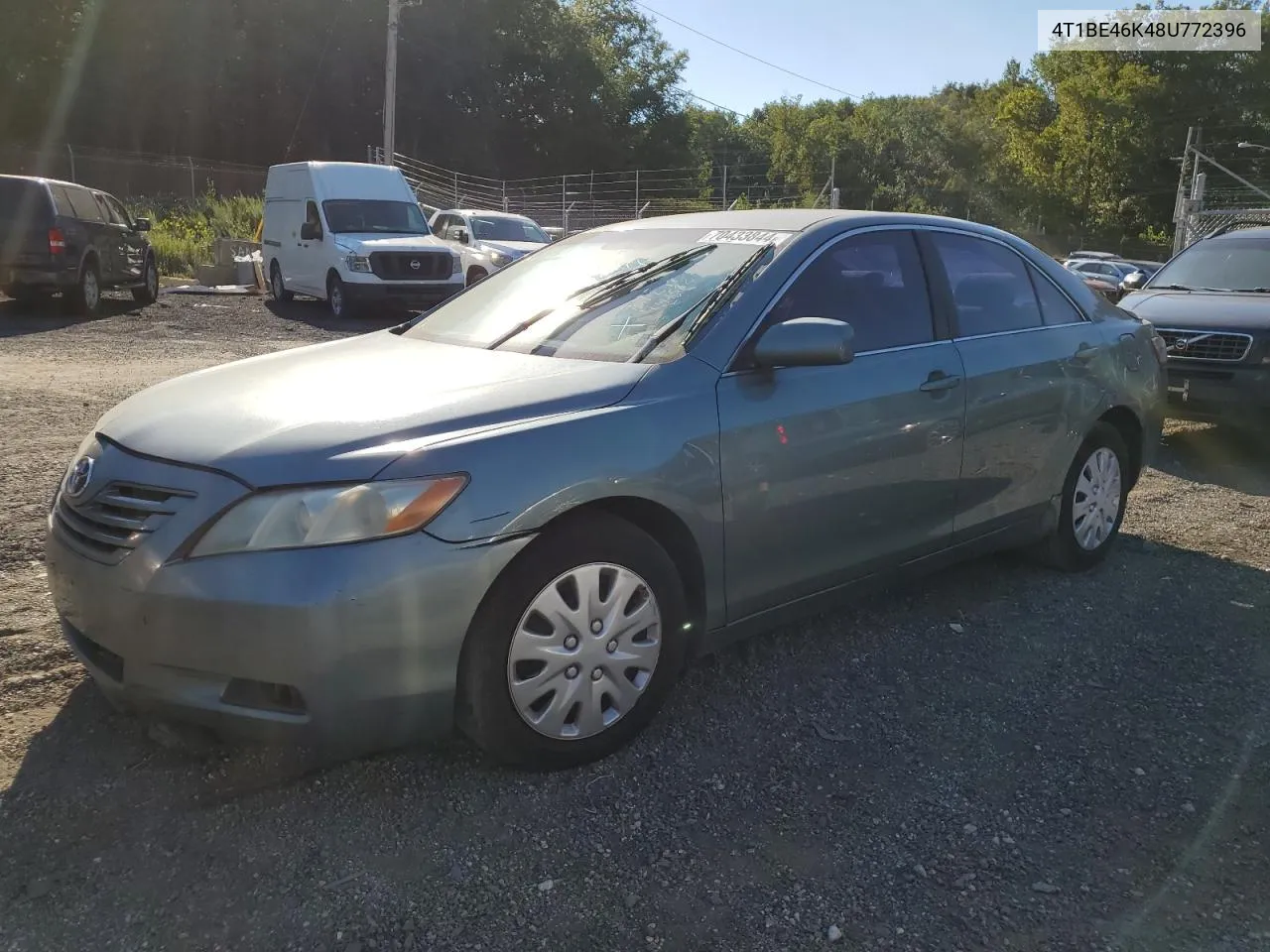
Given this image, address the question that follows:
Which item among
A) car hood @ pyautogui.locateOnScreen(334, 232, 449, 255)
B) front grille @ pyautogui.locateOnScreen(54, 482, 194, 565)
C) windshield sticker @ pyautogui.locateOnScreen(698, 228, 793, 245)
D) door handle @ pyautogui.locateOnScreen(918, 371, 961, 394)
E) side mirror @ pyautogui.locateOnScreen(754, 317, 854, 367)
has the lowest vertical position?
front grille @ pyautogui.locateOnScreen(54, 482, 194, 565)

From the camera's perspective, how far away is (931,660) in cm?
389

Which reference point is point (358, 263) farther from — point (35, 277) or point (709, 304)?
point (709, 304)

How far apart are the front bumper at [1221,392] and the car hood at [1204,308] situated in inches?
Result: 12.8

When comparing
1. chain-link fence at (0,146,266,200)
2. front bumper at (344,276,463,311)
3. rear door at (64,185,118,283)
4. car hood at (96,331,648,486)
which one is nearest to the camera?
car hood at (96,331,648,486)

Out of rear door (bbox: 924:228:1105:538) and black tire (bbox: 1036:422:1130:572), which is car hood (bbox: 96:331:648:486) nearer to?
rear door (bbox: 924:228:1105:538)

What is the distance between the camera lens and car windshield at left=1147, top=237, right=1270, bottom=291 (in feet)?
28.0

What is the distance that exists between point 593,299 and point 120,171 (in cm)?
3271

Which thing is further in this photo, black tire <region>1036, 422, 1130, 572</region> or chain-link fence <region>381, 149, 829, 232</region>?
chain-link fence <region>381, 149, 829, 232</region>

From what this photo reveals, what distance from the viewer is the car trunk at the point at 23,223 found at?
1306cm

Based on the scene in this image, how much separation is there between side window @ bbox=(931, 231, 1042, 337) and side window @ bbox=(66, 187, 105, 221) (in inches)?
523

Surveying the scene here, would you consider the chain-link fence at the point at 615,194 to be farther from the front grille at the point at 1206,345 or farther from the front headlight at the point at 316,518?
the front headlight at the point at 316,518

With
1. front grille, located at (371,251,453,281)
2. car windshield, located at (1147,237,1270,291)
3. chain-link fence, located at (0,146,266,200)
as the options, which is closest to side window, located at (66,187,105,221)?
front grille, located at (371,251,453,281)

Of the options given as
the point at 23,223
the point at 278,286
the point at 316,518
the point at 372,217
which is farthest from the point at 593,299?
the point at 278,286

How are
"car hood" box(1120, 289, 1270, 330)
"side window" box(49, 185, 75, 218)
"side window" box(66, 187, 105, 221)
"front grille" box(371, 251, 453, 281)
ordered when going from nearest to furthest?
→ 1. "car hood" box(1120, 289, 1270, 330)
2. "side window" box(49, 185, 75, 218)
3. "side window" box(66, 187, 105, 221)
4. "front grille" box(371, 251, 453, 281)
